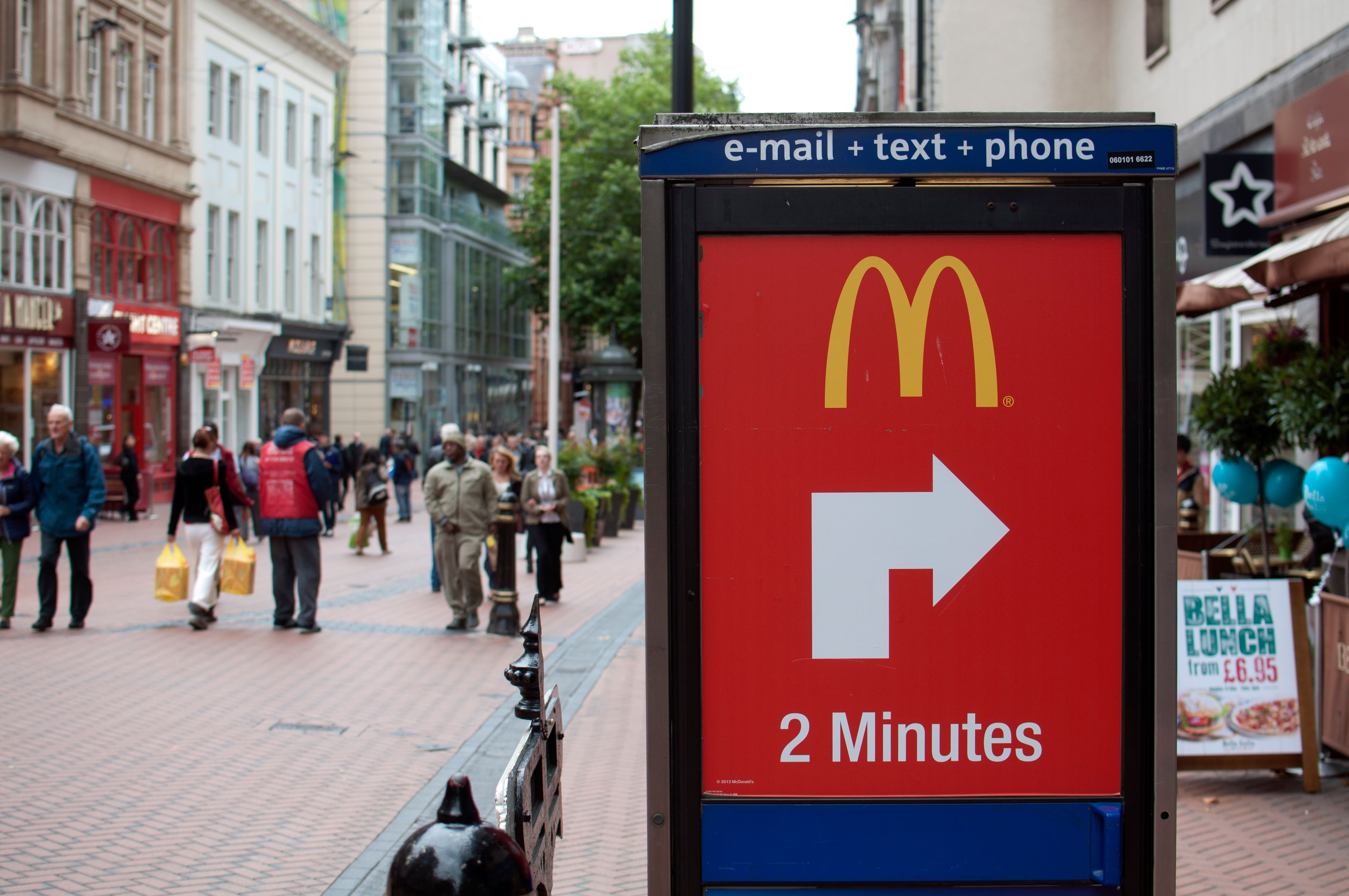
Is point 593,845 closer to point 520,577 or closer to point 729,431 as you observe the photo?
point 729,431

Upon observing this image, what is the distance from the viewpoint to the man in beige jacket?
1215 cm

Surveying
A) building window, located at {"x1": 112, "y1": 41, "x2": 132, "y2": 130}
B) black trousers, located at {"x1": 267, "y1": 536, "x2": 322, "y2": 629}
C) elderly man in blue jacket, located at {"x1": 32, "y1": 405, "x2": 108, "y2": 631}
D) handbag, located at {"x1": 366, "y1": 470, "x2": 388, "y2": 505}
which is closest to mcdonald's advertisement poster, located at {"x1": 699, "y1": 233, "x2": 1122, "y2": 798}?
black trousers, located at {"x1": 267, "y1": 536, "x2": 322, "y2": 629}

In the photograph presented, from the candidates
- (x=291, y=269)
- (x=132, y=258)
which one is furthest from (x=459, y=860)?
(x=291, y=269)

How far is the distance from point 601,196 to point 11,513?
3512 centimetres

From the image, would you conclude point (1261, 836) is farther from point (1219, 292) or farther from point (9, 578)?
point (9, 578)

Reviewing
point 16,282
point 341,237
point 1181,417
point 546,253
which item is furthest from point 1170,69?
point 546,253

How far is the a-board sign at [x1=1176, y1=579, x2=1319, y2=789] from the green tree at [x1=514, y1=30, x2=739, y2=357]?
122 ft

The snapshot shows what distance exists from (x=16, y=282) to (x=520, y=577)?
13.9 meters

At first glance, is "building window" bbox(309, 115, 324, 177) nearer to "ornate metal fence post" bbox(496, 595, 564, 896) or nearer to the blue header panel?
"ornate metal fence post" bbox(496, 595, 564, 896)

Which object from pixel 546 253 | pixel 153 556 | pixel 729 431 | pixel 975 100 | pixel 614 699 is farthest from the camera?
pixel 546 253

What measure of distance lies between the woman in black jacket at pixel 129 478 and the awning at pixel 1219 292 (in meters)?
20.4

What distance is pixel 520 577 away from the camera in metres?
16.5

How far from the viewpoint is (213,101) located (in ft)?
107

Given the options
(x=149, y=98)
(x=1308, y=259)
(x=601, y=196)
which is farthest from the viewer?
(x=601, y=196)
